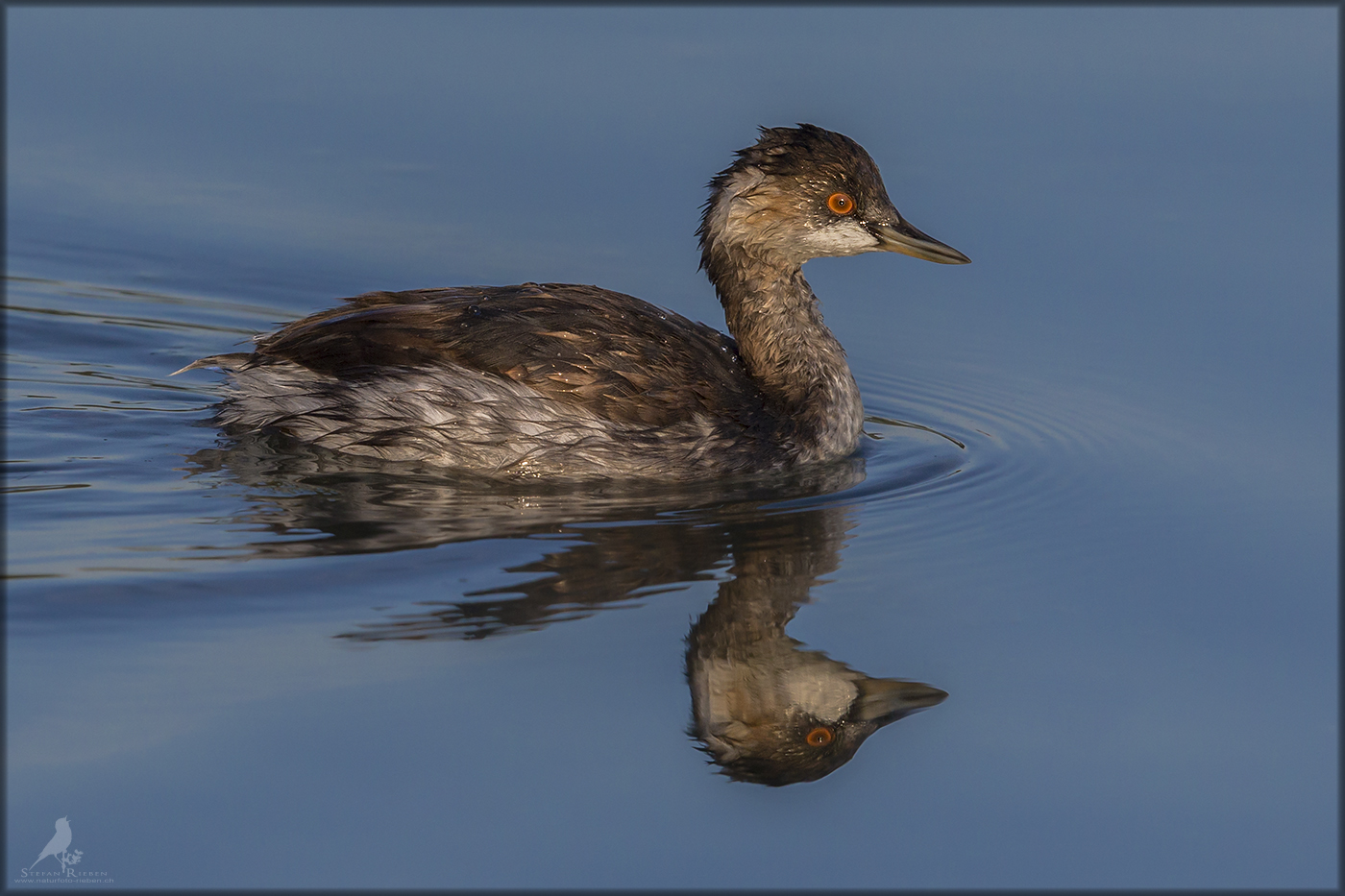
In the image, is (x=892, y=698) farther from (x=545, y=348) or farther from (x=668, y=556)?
(x=545, y=348)

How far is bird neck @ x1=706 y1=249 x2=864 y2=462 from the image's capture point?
9.48 m

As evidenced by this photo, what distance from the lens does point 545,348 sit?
876 cm

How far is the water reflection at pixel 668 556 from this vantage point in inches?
263

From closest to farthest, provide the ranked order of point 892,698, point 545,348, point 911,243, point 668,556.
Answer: point 892,698
point 668,556
point 545,348
point 911,243

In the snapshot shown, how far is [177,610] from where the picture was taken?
7.04 m

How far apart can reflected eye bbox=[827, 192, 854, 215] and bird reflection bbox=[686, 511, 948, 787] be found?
2609 millimetres

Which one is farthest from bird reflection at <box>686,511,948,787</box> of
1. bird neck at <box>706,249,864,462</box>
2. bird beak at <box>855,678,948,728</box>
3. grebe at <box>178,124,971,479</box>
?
bird neck at <box>706,249,864,462</box>

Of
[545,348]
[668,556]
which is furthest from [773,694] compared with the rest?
[545,348]

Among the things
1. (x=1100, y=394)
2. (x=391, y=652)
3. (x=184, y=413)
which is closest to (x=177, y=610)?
(x=391, y=652)

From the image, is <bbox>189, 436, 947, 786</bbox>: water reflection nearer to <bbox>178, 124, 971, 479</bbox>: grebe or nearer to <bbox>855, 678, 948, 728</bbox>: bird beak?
<bbox>855, 678, 948, 728</bbox>: bird beak

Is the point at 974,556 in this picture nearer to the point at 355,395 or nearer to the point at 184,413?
the point at 355,395

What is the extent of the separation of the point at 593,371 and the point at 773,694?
2.51 metres

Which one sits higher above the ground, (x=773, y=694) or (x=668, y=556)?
(x=668, y=556)

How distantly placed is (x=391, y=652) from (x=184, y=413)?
11.5 ft
